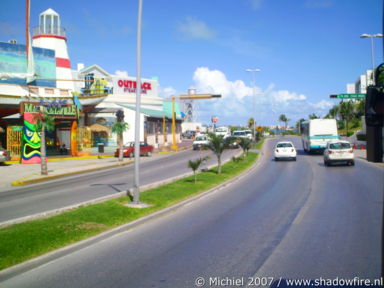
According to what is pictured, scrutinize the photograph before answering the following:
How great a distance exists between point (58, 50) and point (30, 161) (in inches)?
735

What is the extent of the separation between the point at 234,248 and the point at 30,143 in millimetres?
27436

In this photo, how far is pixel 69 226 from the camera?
31.1 ft

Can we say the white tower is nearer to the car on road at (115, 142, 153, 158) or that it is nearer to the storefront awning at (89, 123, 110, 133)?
the storefront awning at (89, 123, 110, 133)

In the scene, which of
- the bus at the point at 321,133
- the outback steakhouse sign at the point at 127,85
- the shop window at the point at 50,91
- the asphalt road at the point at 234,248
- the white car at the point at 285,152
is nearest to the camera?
the asphalt road at the point at 234,248

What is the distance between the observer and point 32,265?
22.8 ft

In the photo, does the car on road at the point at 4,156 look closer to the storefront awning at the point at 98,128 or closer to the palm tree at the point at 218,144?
the storefront awning at the point at 98,128

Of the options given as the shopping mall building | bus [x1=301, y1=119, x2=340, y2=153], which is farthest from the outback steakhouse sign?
bus [x1=301, y1=119, x2=340, y2=153]

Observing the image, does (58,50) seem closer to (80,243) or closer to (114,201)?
(114,201)

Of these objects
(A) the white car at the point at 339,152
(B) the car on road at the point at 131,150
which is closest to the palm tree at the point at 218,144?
(A) the white car at the point at 339,152

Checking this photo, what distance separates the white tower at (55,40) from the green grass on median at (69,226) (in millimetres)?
35059

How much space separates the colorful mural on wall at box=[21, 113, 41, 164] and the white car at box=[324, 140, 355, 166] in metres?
21.2

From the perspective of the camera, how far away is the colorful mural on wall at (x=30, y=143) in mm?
31125

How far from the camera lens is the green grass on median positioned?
24.6ft

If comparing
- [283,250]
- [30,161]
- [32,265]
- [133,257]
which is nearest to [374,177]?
[283,250]
